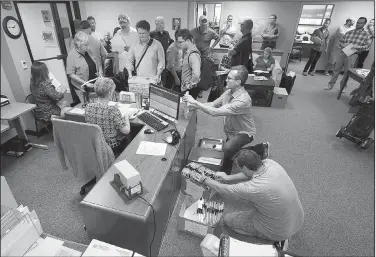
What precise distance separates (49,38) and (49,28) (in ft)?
0.59

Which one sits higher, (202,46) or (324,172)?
(202,46)

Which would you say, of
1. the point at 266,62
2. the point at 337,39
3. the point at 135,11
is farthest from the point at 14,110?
the point at 337,39

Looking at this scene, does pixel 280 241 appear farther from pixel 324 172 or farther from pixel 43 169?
pixel 43 169

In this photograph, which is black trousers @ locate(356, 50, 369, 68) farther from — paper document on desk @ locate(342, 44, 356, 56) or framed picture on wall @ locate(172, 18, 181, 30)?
framed picture on wall @ locate(172, 18, 181, 30)

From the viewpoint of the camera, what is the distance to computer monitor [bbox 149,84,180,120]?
93.6 inches

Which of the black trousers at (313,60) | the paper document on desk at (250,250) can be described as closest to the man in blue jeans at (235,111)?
the paper document on desk at (250,250)

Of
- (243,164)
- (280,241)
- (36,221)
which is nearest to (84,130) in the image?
(36,221)

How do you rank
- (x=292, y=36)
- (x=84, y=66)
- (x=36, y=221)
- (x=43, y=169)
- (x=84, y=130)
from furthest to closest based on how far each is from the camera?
(x=292, y=36)
(x=84, y=66)
(x=43, y=169)
(x=84, y=130)
(x=36, y=221)

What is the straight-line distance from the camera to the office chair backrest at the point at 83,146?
6.02 ft

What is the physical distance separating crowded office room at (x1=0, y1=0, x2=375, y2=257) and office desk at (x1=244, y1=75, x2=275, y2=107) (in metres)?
0.02

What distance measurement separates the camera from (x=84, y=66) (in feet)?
11.1

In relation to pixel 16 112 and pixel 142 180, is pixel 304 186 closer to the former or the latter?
pixel 142 180

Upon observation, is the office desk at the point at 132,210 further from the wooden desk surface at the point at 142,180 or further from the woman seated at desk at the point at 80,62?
the woman seated at desk at the point at 80,62

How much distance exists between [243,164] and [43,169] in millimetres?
2556
